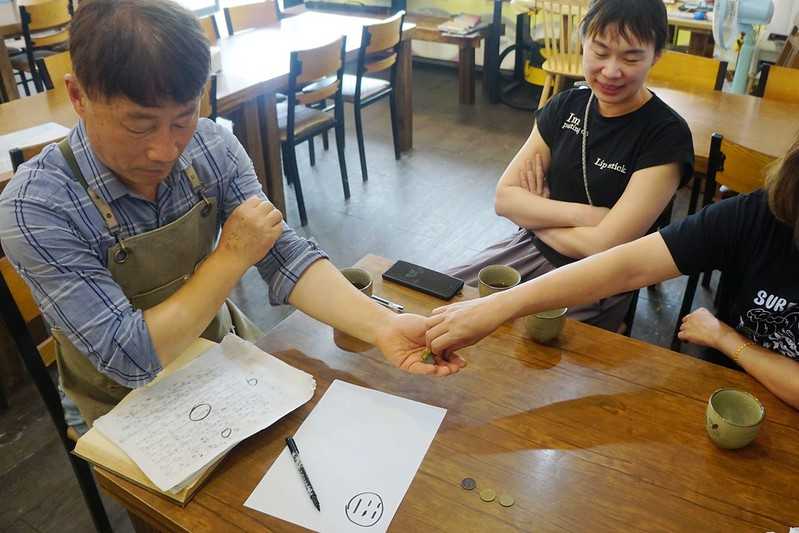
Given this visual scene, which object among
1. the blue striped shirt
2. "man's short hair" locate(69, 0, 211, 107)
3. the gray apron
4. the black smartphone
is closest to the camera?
"man's short hair" locate(69, 0, 211, 107)

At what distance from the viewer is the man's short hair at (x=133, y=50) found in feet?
2.96

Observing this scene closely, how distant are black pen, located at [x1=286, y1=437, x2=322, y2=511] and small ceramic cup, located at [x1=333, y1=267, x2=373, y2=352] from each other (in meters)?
0.26

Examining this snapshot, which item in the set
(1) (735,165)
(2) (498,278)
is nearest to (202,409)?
(2) (498,278)

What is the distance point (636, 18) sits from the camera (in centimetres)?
156

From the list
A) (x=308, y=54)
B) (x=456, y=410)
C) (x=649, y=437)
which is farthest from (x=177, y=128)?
(x=308, y=54)

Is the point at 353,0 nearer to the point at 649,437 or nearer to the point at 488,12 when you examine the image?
the point at 488,12

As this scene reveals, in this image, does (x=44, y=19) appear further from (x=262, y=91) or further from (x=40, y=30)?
(x=262, y=91)

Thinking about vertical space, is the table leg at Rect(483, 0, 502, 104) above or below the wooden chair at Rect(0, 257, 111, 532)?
below

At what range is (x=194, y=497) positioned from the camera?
94 cm

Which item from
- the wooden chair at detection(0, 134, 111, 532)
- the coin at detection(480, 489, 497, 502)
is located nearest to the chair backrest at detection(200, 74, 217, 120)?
the wooden chair at detection(0, 134, 111, 532)

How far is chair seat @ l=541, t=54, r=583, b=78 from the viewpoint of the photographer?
4.12m

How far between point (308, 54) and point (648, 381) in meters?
2.46

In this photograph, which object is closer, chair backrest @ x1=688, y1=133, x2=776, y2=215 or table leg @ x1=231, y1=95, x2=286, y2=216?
chair backrest @ x1=688, y1=133, x2=776, y2=215

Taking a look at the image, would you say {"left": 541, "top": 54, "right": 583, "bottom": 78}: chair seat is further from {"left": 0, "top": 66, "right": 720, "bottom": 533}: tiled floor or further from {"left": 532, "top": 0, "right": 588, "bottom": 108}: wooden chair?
{"left": 0, "top": 66, "right": 720, "bottom": 533}: tiled floor
